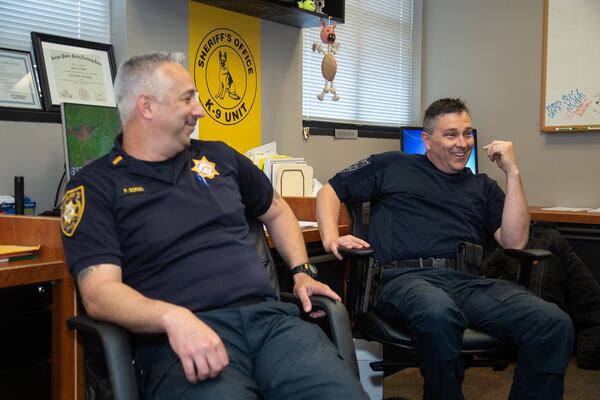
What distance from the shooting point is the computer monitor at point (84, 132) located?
2123mm

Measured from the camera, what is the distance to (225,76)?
310cm

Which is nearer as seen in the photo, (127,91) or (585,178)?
(127,91)

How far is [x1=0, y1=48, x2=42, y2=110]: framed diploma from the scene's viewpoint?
7.82 ft

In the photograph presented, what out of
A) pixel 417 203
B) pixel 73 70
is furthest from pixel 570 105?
pixel 73 70

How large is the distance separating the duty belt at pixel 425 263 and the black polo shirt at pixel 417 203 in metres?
0.02

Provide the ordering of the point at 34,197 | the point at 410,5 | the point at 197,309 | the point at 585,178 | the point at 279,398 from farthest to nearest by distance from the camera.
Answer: the point at 410,5 → the point at 585,178 → the point at 34,197 → the point at 197,309 → the point at 279,398

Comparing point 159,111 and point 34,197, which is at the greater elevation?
point 159,111

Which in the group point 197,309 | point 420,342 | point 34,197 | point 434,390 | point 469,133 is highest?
point 469,133

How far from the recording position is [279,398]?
4.55 feet

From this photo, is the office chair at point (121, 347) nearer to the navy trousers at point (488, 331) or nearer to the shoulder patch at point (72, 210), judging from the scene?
the shoulder patch at point (72, 210)

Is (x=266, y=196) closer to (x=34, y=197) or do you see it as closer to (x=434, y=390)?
(x=434, y=390)

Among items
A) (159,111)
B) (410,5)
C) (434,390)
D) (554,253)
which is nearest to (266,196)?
(159,111)

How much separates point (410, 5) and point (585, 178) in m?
1.72

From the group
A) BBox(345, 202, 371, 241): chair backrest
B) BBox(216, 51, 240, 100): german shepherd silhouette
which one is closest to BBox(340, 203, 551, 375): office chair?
BBox(345, 202, 371, 241): chair backrest
